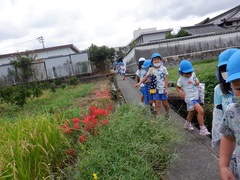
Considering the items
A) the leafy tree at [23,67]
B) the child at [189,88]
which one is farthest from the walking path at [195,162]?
the leafy tree at [23,67]

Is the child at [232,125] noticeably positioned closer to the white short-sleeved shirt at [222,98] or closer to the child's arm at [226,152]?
the child's arm at [226,152]

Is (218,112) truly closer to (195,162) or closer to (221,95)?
(221,95)

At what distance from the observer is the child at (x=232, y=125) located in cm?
138

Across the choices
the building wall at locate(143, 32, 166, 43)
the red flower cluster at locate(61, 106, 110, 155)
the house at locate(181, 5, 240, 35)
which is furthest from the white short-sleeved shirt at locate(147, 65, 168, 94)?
the building wall at locate(143, 32, 166, 43)

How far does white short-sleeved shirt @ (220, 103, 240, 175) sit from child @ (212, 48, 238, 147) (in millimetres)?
678

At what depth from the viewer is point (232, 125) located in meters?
1.51

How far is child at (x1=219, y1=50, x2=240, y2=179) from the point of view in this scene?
138 centimetres

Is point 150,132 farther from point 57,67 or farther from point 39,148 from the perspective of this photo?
point 57,67

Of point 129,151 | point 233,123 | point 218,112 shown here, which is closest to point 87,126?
point 129,151

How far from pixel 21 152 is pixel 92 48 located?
91.4ft

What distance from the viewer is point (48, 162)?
3.01 m

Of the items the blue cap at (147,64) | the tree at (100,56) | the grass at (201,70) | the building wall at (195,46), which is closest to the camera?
the blue cap at (147,64)

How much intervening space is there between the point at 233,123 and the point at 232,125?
20 mm

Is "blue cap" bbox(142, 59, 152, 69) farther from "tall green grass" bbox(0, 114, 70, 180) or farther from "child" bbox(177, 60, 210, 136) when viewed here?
"tall green grass" bbox(0, 114, 70, 180)
